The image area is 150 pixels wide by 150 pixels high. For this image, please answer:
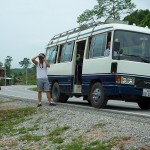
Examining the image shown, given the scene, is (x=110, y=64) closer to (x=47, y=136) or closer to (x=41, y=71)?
(x=41, y=71)

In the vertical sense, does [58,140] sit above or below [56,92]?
below

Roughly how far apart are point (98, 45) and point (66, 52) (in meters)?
3.12

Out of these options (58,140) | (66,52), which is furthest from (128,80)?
(66,52)

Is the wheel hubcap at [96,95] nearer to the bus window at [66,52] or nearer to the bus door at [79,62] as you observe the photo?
Answer: the bus door at [79,62]

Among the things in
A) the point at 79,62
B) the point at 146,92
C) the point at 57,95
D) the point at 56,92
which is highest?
the point at 79,62

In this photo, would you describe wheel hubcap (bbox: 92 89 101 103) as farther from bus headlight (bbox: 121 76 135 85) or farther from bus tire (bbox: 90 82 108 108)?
bus headlight (bbox: 121 76 135 85)

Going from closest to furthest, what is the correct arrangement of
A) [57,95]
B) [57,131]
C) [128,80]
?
[57,131] → [128,80] → [57,95]

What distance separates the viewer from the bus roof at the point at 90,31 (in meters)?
14.2

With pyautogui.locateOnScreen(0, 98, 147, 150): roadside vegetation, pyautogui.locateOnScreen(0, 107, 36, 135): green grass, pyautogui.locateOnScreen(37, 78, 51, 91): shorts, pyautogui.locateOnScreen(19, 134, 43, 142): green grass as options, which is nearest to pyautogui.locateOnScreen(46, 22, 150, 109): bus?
pyautogui.locateOnScreen(37, 78, 51, 91): shorts

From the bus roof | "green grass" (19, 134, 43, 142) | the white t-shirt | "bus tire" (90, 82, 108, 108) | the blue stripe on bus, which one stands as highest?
the bus roof

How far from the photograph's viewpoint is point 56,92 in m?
18.7

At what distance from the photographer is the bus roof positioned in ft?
46.4

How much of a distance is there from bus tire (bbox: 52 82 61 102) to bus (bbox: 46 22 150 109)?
138 cm

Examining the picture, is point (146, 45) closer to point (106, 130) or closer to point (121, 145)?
point (106, 130)
